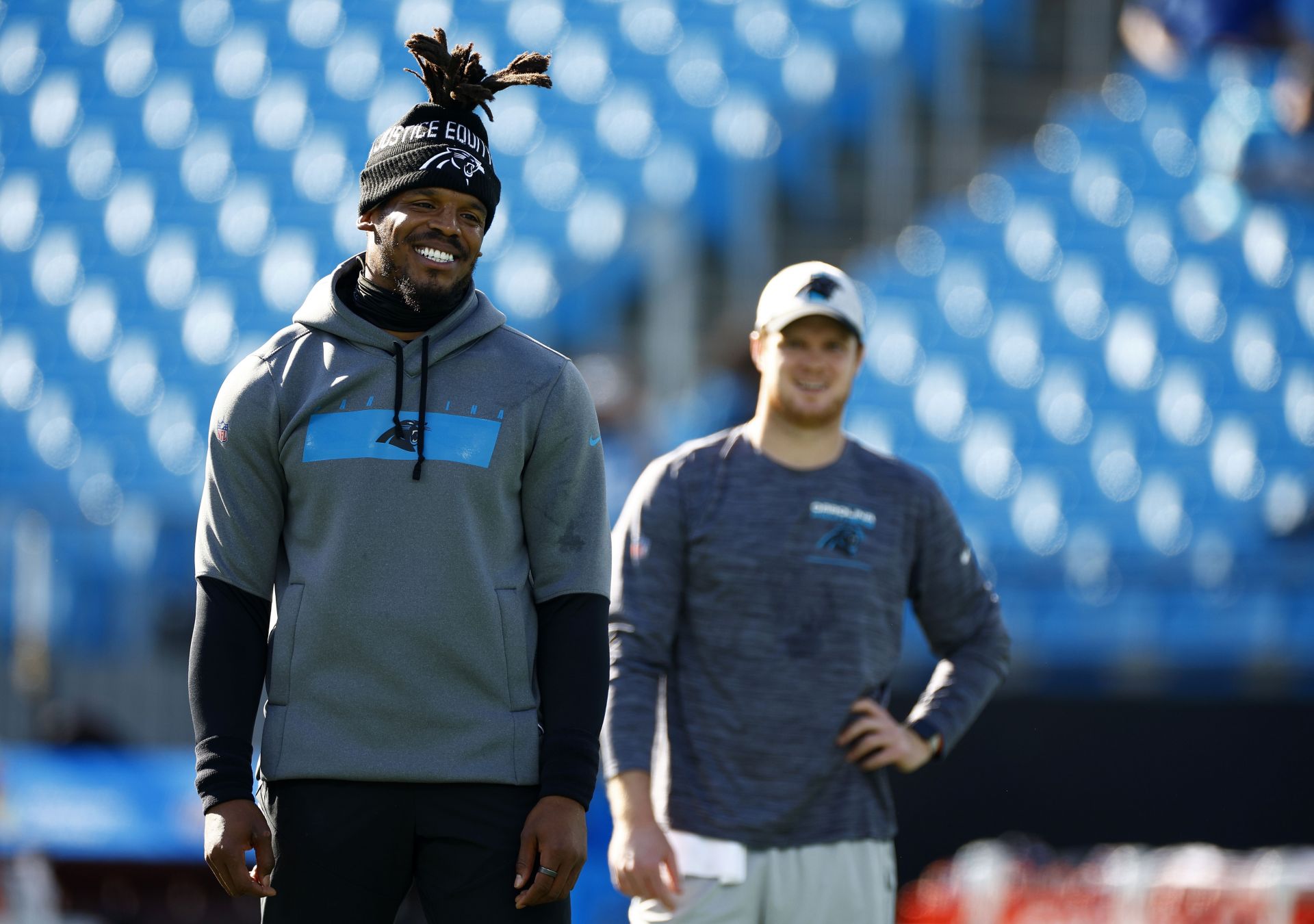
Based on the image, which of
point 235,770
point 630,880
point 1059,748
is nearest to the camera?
point 235,770

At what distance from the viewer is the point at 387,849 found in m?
2.17

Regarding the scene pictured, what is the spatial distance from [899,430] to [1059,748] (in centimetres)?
391

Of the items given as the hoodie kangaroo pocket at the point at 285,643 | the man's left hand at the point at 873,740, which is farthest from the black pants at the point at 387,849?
the man's left hand at the point at 873,740

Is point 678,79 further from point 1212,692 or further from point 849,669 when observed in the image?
point 849,669

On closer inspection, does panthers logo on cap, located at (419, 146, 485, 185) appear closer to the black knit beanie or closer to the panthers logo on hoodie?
the black knit beanie

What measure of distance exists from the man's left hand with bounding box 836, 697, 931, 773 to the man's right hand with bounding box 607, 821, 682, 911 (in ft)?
1.14

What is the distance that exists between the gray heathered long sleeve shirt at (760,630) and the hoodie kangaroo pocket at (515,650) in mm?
682

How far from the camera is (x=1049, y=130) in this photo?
11.9 metres

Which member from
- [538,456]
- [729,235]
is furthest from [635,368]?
[538,456]

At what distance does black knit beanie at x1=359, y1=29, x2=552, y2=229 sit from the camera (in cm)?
228

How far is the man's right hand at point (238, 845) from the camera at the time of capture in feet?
6.84

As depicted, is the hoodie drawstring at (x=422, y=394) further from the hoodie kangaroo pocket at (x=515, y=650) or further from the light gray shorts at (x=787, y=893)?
the light gray shorts at (x=787, y=893)

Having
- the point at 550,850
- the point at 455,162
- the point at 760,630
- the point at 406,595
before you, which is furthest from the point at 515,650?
the point at 760,630

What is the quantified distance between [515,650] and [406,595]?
0.16 meters
